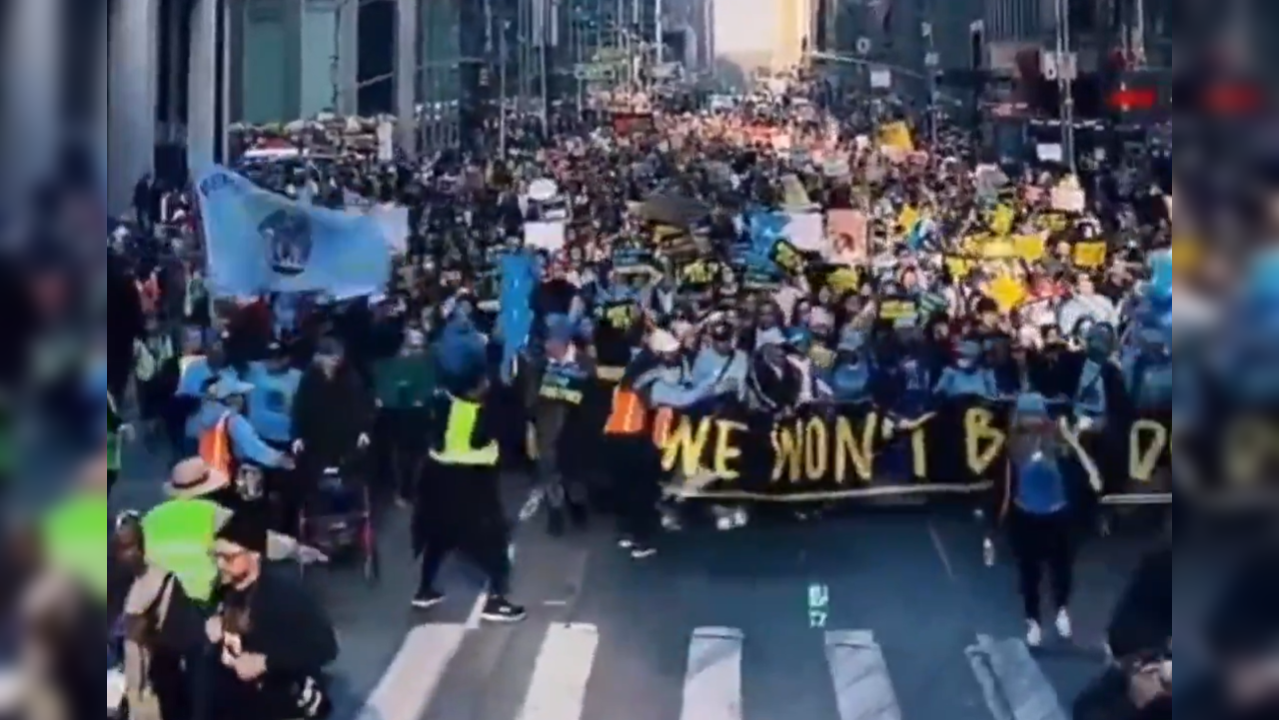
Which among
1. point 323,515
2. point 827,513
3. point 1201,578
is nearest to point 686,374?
point 827,513

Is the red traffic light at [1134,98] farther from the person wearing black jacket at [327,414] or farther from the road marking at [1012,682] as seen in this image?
the person wearing black jacket at [327,414]

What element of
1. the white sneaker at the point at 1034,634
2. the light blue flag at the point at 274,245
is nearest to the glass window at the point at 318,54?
the light blue flag at the point at 274,245

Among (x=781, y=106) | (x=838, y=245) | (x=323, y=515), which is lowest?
(x=323, y=515)

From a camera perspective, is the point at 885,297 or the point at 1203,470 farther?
the point at 885,297

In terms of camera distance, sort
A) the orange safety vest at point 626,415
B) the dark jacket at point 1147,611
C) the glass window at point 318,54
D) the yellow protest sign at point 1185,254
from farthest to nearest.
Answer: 1. the glass window at point 318,54
2. the orange safety vest at point 626,415
3. the dark jacket at point 1147,611
4. the yellow protest sign at point 1185,254

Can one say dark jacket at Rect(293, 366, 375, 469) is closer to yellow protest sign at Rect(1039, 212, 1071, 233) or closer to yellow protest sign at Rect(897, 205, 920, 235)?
yellow protest sign at Rect(897, 205, 920, 235)

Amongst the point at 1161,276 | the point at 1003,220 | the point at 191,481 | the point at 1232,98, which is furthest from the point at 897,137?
the point at 191,481

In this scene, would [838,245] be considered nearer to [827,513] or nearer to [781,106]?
[781,106]
